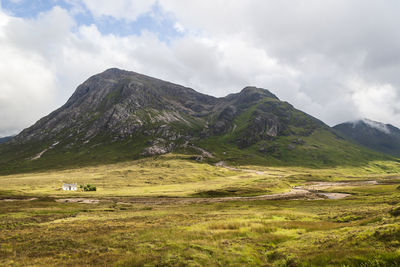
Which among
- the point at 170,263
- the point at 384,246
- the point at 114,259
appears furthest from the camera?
the point at 114,259

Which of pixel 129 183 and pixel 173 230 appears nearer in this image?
pixel 173 230

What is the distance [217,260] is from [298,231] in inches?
574

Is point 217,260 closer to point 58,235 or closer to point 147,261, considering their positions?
point 147,261

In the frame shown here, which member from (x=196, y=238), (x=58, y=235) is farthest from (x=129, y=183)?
(x=196, y=238)

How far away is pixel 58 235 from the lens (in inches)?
1341

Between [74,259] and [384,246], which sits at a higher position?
[384,246]

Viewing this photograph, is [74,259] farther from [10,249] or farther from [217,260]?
[217,260]

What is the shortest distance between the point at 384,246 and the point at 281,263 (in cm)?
739

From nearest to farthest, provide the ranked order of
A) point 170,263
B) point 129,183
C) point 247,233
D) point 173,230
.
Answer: point 170,263, point 247,233, point 173,230, point 129,183

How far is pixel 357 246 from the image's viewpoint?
56.4 feet

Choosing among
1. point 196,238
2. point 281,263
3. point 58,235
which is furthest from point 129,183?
point 281,263

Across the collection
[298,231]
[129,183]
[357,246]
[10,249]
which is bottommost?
[129,183]

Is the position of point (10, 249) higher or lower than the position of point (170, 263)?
lower

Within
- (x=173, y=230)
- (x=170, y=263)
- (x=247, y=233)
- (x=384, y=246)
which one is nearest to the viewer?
(x=384, y=246)
